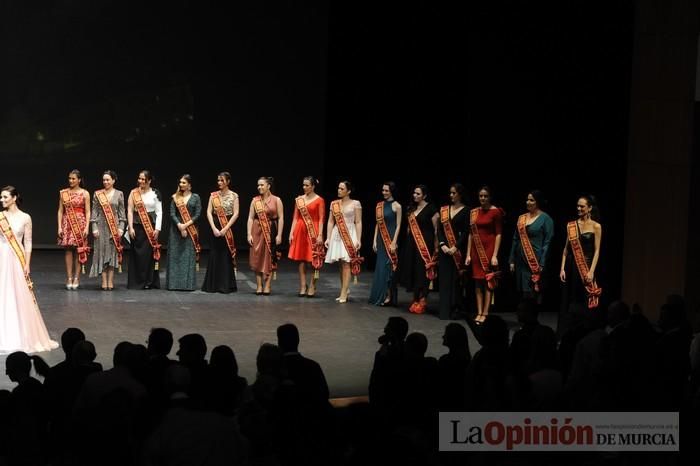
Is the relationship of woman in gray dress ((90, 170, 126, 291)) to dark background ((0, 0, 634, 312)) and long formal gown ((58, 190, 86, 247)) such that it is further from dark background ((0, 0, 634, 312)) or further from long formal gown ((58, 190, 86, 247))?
dark background ((0, 0, 634, 312))

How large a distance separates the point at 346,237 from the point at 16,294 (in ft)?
13.2

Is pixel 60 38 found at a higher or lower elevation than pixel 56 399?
higher

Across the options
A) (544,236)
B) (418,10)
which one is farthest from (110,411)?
(418,10)

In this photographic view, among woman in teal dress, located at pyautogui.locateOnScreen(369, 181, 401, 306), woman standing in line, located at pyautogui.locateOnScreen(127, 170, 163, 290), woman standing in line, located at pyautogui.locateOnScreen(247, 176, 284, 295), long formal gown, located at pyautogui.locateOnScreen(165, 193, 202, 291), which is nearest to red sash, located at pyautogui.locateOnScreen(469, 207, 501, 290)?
woman in teal dress, located at pyautogui.locateOnScreen(369, 181, 401, 306)

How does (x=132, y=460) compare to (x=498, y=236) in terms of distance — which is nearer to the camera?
(x=132, y=460)

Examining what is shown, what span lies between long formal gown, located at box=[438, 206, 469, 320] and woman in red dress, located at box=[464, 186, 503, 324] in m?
0.09

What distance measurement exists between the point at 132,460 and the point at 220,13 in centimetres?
1266

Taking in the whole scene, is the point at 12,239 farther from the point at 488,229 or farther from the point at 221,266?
the point at 488,229

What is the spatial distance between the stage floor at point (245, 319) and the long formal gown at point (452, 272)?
182 mm

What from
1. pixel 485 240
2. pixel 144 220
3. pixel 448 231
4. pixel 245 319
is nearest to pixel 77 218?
pixel 144 220

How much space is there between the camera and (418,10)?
13.6 m

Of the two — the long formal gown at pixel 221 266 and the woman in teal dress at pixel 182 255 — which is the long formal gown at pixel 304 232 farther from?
the woman in teal dress at pixel 182 255

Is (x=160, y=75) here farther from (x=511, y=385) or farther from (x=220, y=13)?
(x=511, y=385)

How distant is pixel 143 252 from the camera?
12.4m
